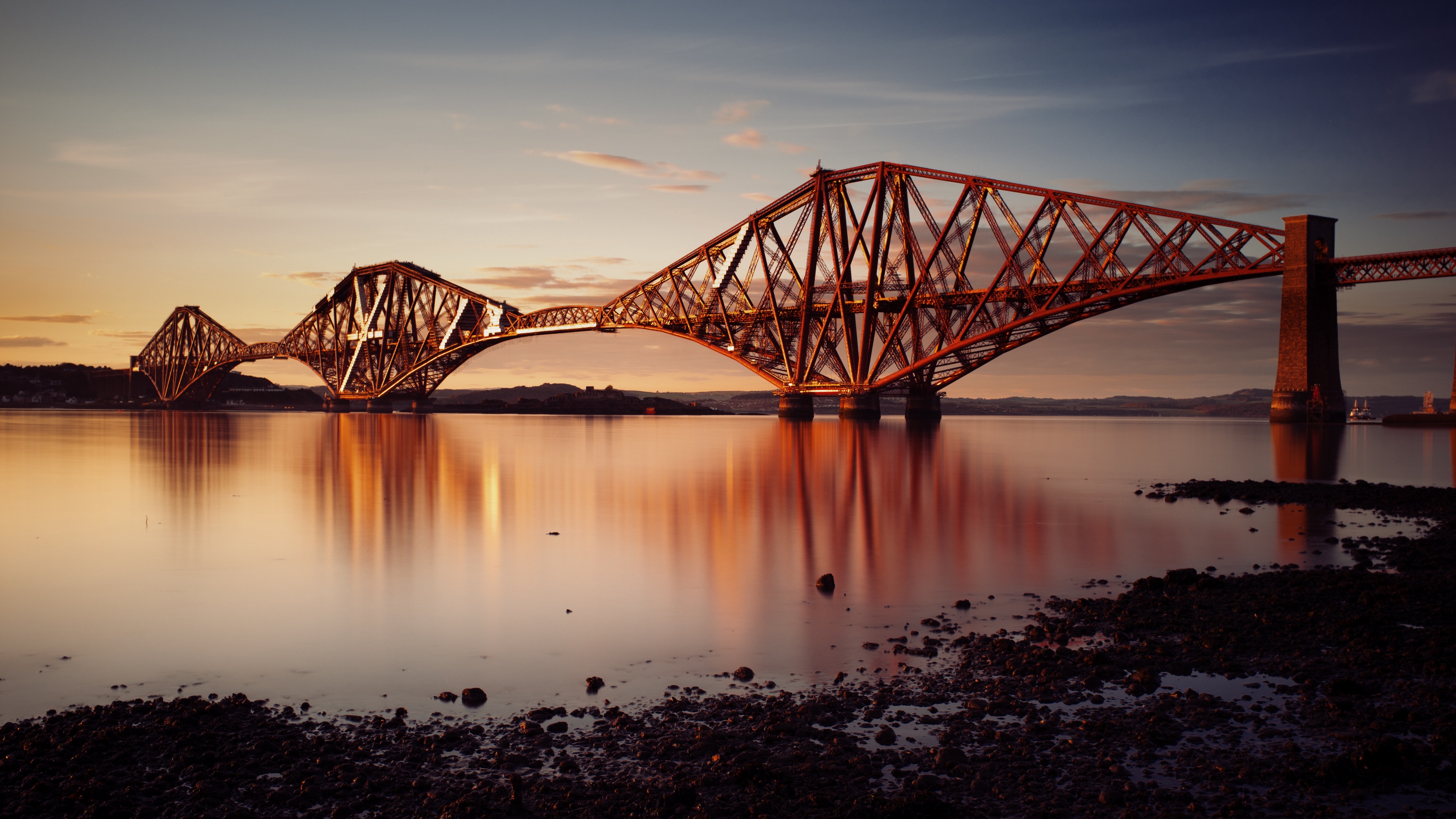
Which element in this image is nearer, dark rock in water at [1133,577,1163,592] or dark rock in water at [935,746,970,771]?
dark rock in water at [935,746,970,771]

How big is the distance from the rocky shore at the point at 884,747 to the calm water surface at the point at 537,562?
58 centimetres

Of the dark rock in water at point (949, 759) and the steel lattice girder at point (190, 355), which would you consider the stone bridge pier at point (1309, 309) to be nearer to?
the dark rock in water at point (949, 759)

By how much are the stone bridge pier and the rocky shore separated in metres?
49.2

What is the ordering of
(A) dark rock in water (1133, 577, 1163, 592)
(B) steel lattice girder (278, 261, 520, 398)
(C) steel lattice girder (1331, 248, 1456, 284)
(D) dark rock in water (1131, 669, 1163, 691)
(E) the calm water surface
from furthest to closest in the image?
1. (B) steel lattice girder (278, 261, 520, 398)
2. (C) steel lattice girder (1331, 248, 1456, 284)
3. (A) dark rock in water (1133, 577, 1163, 592)
4. (E) the calm water surface
5. (D) dark rock in water (1131, 669, 1163, 691)

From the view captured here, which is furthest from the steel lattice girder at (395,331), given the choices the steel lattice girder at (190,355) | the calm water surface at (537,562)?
the calm water surface at (537,562)

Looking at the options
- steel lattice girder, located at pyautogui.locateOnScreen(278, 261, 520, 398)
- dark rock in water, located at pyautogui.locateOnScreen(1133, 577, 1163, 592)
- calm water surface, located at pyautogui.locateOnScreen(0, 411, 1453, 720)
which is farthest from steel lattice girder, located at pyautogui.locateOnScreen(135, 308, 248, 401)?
dark rock in water, located at pyautogui.locateOnScreen(1133, 577, 1163, 592)

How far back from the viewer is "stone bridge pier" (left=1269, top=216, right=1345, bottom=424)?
160 feet

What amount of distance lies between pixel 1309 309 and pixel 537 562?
50.6 meters

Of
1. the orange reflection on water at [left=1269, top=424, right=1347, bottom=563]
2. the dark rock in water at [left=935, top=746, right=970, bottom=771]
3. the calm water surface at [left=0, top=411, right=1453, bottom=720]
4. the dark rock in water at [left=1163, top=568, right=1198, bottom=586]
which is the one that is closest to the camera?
the dark rock in water at [left=935, top=746, right=970, bottom=771]

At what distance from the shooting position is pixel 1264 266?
49469 mm

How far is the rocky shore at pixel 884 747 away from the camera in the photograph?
4.82m

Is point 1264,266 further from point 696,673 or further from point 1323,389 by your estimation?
point 696,673

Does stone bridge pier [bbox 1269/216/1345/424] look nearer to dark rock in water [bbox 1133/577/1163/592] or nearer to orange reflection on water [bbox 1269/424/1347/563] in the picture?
orange reflection on water [bbox 1269/424/1347/563]

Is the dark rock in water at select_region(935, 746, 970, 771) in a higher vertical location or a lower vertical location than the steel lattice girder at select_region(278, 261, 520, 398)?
lower
